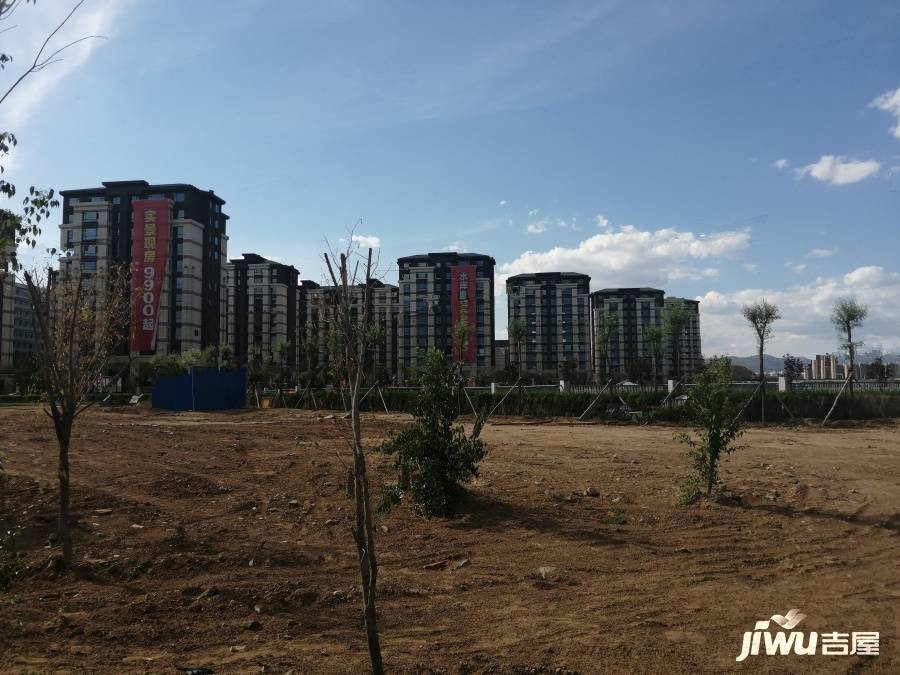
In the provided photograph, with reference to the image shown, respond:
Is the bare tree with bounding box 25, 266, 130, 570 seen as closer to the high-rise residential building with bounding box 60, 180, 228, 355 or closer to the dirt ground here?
the dirt ground

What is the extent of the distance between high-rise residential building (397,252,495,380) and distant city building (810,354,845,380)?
59147 mm

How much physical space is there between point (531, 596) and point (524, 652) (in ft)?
4.43

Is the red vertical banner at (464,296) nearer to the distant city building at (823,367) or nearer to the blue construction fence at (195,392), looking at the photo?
the distant city building at (823,367)

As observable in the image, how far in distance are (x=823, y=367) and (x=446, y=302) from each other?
238 ft

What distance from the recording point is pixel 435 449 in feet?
30.6

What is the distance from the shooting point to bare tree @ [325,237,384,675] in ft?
12.8

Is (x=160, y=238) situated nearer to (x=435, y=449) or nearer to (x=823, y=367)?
(x=435, y=449)

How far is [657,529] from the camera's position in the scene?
8.55 m

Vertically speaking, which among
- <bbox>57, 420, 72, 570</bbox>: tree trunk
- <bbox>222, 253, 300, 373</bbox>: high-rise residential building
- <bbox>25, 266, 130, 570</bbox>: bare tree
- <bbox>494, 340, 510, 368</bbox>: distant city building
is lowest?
<bbox>57, 420, 72, 570</bbox>: tree trunk

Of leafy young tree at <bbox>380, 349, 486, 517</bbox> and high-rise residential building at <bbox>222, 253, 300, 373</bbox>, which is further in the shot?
high-rise residential building at <bbox>222, 253, 300, 373</bbox>

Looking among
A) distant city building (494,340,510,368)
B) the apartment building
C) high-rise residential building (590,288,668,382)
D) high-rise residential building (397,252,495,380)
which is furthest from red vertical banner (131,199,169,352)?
the apartment building

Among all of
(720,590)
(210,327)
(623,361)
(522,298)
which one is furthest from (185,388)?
(623,361)

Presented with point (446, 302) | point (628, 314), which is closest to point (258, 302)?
point (446, 302)

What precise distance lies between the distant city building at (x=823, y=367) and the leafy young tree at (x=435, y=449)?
118m
